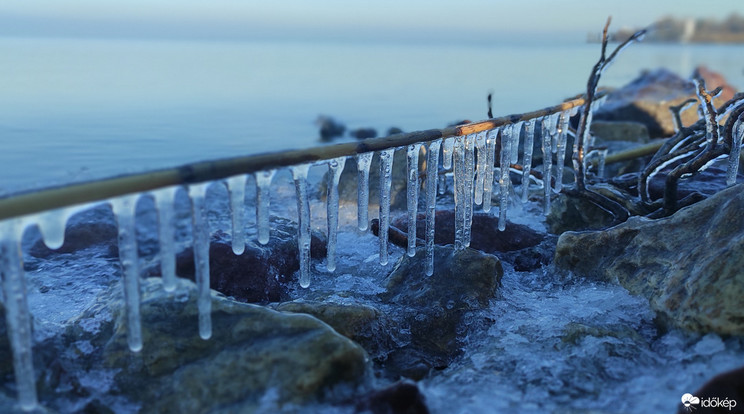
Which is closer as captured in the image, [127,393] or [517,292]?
[127,393]

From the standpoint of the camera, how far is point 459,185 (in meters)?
4.55

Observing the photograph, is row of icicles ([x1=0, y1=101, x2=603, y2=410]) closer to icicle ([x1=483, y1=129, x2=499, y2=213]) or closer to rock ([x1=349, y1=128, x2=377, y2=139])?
icicle ([x1=483, y1=129, x2=499, y2=213])

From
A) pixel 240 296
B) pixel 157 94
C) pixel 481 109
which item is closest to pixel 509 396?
pixel 240 296

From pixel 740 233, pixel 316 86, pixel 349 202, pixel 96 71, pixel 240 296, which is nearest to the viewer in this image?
pixel 740 233

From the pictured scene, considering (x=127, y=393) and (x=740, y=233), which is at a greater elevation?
(x=740, y=233)

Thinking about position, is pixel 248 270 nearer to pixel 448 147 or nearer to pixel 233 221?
pixel 233 221

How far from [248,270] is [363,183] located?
4.22 feet

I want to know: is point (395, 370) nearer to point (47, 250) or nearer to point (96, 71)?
point (47, 250)

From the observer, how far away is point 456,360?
379cm

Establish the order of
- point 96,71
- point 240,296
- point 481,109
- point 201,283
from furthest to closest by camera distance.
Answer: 1. point 96,71
2. point 481,109
3. point 240,296
4. point 201,283

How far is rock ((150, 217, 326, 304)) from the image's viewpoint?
4451 millimetres

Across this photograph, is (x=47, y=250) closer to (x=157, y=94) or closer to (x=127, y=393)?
(x=127, y=393)

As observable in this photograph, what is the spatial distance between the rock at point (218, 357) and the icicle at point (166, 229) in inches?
17.5

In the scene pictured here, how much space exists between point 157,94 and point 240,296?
76.8 feet
